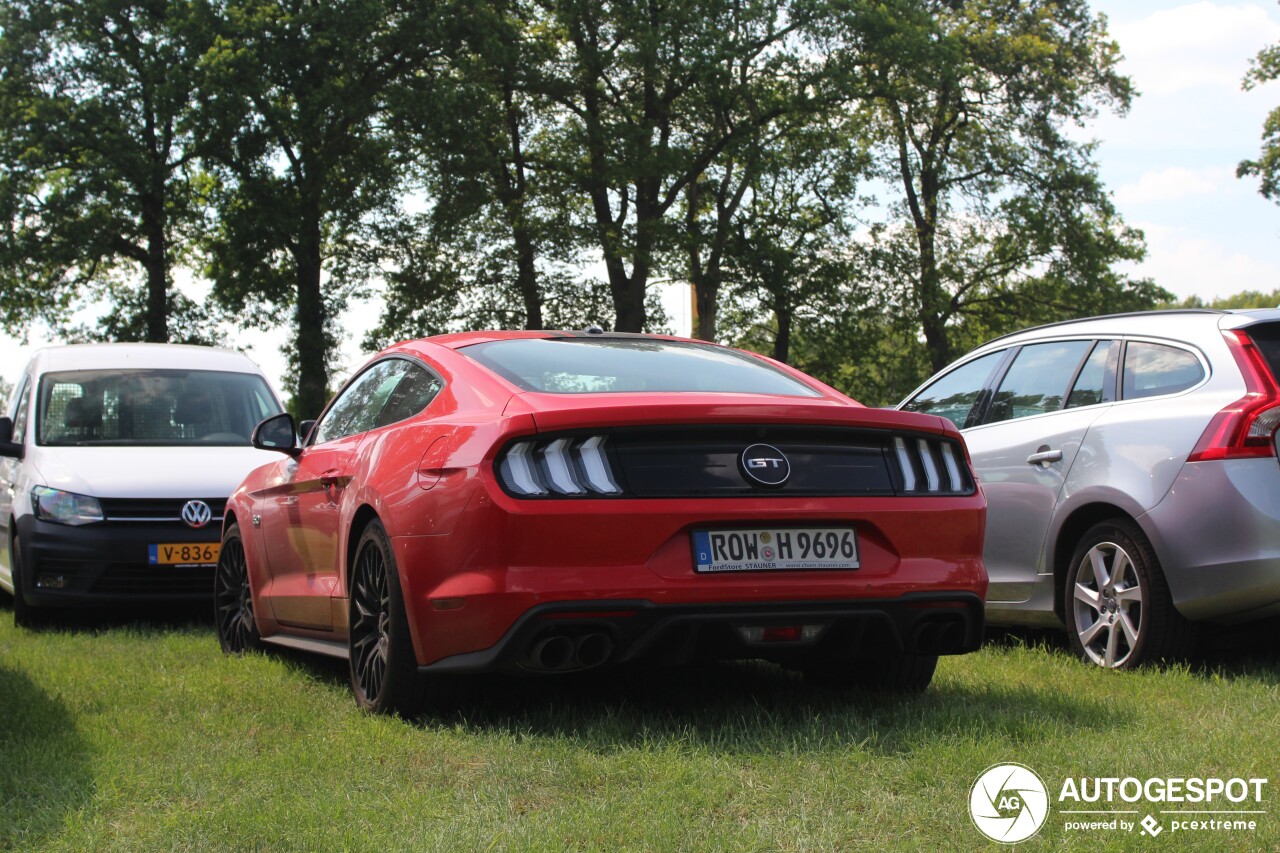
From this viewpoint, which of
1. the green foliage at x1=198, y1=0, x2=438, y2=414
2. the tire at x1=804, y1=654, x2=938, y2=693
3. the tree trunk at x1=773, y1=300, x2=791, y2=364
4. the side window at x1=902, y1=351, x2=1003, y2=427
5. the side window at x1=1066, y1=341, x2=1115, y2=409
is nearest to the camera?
the tire at x1=804, y1=654, x2=938, y2=693

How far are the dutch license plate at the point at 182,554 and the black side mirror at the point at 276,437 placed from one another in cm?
253

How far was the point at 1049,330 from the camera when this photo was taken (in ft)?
24.2

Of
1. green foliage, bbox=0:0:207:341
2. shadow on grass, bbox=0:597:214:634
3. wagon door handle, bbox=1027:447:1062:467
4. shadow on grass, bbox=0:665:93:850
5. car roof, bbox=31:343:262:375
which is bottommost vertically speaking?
shadow on grass, bbox=0:597:214:634

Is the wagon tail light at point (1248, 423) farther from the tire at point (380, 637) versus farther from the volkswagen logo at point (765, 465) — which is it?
the tire at point (380, 637)

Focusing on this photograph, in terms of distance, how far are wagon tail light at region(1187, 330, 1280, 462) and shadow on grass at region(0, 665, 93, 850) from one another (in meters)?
4.26

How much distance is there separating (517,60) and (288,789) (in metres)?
30.9

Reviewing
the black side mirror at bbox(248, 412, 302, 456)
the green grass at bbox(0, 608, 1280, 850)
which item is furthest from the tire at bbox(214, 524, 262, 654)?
the green grass at bbox(0, 608, 1280, 850)

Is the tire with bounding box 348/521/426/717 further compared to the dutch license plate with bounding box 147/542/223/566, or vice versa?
the dutch license plate with bounding box 147/542/223/566

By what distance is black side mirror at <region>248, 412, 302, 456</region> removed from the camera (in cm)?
662

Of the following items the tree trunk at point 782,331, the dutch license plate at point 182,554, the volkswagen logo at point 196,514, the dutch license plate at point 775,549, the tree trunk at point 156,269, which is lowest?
the dutch license plate at point 182,554

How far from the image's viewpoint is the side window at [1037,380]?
705cm

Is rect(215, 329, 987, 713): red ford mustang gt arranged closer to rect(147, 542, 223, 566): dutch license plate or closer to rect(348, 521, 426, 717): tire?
rect(348, 521, 426, 717): tire

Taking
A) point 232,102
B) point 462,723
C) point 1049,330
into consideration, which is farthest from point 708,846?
point 232,102

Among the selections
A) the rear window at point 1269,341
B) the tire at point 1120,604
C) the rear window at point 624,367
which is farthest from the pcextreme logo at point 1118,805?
the rear window at point 1269,341
